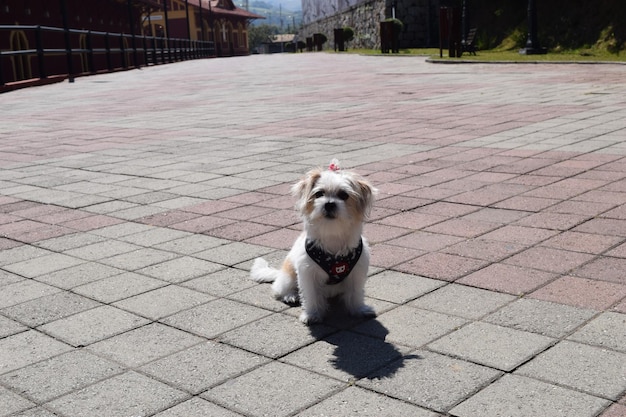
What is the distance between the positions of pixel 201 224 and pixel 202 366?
2.40 meters

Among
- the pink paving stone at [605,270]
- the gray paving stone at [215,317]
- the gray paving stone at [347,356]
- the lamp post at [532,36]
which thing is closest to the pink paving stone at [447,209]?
the pink paving stone at [605,270]

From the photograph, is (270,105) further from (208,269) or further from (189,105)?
(208,269)

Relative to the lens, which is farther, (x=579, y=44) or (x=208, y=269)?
(x=579, y=44)

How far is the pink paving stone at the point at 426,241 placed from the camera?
4660 millimetres

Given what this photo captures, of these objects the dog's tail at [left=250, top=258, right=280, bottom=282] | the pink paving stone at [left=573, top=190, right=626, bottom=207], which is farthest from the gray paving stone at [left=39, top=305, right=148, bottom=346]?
the pink paving stone at [left=573, top=190, right=626, bottom=207]

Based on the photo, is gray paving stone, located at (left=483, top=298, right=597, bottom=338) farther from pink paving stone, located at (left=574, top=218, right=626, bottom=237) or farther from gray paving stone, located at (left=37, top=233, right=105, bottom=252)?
gray paving stone, located at (left=37, top=233, right=105, bottom=252)

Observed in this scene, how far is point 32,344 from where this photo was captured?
3.42 meters

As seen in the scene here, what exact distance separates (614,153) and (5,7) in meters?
28.5

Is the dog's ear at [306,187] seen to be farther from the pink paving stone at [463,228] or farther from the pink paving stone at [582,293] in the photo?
the pink paving stone at [463,228]

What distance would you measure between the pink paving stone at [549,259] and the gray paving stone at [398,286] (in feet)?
1.85

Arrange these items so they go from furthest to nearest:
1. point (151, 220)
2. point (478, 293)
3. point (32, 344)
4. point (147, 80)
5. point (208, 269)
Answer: point (147, 80) → point (151, 220) → point (208, 269) → point (478, 293) → point (32, 344)

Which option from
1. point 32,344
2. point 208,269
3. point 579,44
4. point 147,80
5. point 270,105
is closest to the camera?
point 32,344

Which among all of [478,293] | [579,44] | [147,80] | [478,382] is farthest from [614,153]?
[579,44]

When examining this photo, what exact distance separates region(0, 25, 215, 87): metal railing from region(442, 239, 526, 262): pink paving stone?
1723 cm
